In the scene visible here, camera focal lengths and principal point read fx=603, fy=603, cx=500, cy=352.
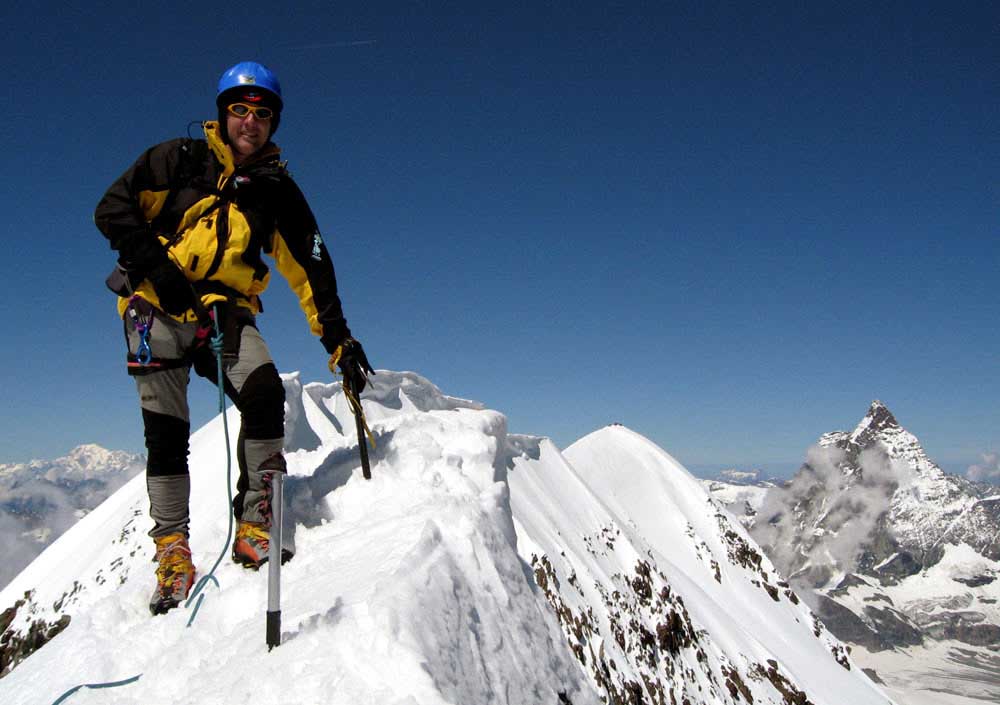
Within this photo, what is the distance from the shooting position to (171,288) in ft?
14.3

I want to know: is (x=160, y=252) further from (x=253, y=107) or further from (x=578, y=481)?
(x=578, y=481)

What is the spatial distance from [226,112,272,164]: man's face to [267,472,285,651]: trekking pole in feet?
10.1

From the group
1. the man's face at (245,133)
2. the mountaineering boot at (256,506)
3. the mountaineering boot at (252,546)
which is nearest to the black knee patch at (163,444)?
the mountaineering boot at (256,506)

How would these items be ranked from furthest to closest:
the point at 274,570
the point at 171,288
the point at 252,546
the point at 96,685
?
the point at 252,546, the point at 171,288, the point at 96,685, the point at 274,570

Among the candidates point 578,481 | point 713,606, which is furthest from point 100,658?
point 713,606

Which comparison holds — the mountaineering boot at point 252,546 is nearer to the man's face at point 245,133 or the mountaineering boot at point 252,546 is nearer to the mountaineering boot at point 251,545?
the mountaineering boot at point 251,545

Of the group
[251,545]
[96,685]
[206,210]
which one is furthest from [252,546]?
[206,210]

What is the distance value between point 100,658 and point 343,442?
10.9 feet

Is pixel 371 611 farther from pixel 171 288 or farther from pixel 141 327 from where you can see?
pixel 141 327

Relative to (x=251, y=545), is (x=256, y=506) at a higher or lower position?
higher

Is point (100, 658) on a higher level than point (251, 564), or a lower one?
lower

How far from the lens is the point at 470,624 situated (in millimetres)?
3557

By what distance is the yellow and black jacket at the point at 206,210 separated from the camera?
14.9 feet

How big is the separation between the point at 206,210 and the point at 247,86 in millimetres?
1017
